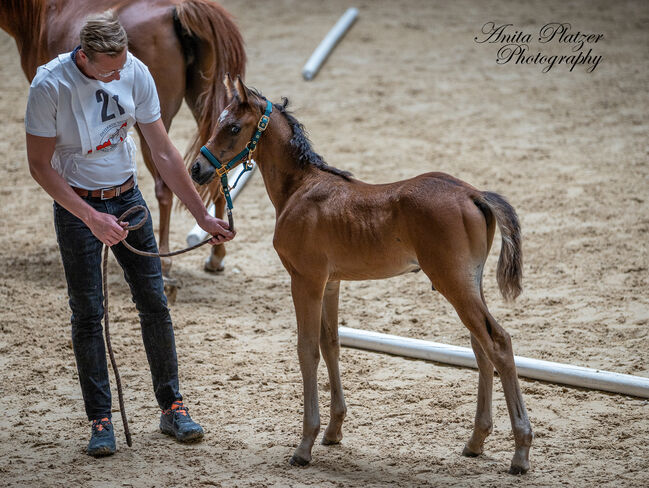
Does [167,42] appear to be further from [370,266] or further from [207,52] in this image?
[370,266]

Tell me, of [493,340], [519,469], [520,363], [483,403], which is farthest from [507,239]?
[520,363]

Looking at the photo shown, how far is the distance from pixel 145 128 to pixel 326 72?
23.1ft

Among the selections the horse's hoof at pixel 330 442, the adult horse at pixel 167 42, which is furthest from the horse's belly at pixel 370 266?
the adult horse at pixel 167 42

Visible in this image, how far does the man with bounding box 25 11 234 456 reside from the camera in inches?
128

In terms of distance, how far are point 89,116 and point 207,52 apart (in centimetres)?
245

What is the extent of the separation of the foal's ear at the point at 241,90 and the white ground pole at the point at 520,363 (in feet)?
5.80

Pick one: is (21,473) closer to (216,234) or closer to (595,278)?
(216,234)

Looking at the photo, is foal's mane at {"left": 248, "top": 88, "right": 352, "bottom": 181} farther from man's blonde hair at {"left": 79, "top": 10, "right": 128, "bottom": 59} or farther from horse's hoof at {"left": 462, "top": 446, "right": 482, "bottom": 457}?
horse's hoof at {"left": 462, "top": 446, "right": 482, "bottom": 457}

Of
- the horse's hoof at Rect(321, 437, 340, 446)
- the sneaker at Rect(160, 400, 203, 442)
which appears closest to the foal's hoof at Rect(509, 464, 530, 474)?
the horse's hoof at Rect(321, 437, 340, 446)

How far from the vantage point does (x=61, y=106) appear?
329cm

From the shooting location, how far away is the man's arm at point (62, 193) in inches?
129

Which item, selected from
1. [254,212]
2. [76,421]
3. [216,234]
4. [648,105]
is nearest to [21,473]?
[76,421]

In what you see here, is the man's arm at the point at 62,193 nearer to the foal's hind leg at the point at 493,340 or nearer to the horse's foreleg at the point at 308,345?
the horse's foreleg at the point at 308,345

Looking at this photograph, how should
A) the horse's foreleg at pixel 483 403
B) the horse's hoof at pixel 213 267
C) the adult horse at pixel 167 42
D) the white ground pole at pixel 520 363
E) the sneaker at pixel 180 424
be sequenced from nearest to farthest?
1. the horse's foreleg at pixel 483 403
2. the sneaker at pixel 180 424
3. the white ground pole at pixel 520 363
4. the adult horse at pixel 167 42
5. the horse's hoof at pixel 213 267
